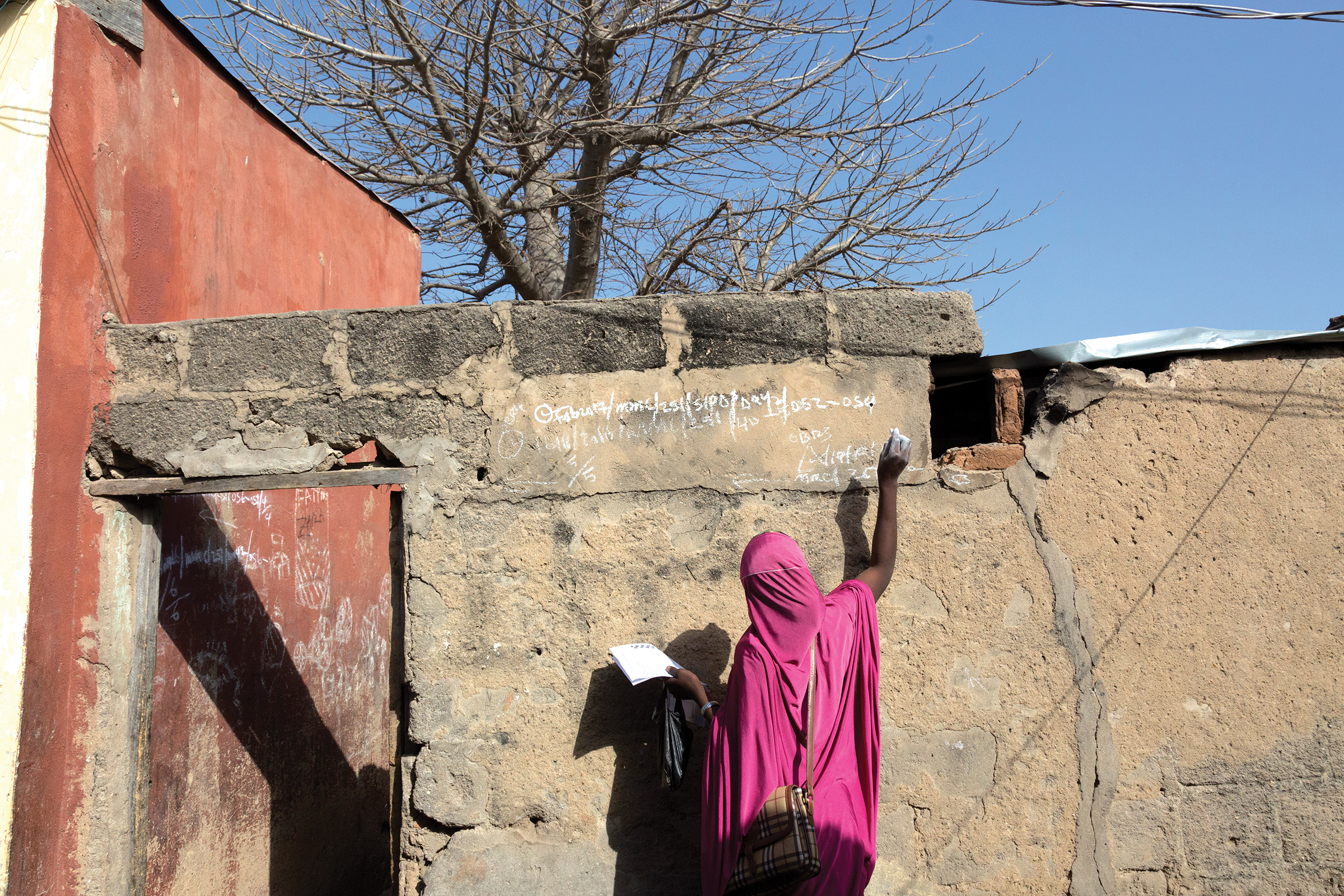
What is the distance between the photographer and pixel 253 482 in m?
2.84

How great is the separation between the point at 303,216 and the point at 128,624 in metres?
2.72

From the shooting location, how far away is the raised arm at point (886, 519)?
2553 millimetres

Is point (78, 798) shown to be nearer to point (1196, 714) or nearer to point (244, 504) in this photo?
point (244, 504)

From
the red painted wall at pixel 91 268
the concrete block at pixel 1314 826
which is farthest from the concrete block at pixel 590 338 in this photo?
the concrete block at pixel 1314 826

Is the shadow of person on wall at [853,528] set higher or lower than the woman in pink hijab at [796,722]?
higher

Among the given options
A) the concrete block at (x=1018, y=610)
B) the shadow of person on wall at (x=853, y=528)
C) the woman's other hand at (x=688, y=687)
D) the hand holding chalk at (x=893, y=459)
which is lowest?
the woman's other hand at (x=688, y=687)

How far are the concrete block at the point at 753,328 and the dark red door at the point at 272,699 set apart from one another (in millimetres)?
1533

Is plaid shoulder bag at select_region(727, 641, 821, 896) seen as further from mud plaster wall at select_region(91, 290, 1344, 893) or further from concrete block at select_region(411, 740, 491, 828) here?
concrete block at select_region(411, 740, 491, 828)

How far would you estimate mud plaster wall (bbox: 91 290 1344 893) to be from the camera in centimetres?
253

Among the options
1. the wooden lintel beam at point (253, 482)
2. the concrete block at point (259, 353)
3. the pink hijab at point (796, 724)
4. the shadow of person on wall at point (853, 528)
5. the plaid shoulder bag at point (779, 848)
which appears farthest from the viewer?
the concrete block at point (259, 353)

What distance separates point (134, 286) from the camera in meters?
3.23

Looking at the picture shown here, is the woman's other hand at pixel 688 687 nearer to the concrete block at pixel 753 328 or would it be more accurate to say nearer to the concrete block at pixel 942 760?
the concrete block at pixel 942 760

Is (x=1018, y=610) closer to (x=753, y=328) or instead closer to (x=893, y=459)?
(x=893, y=459)

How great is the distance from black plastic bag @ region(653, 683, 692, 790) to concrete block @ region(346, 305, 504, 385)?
1240mm
